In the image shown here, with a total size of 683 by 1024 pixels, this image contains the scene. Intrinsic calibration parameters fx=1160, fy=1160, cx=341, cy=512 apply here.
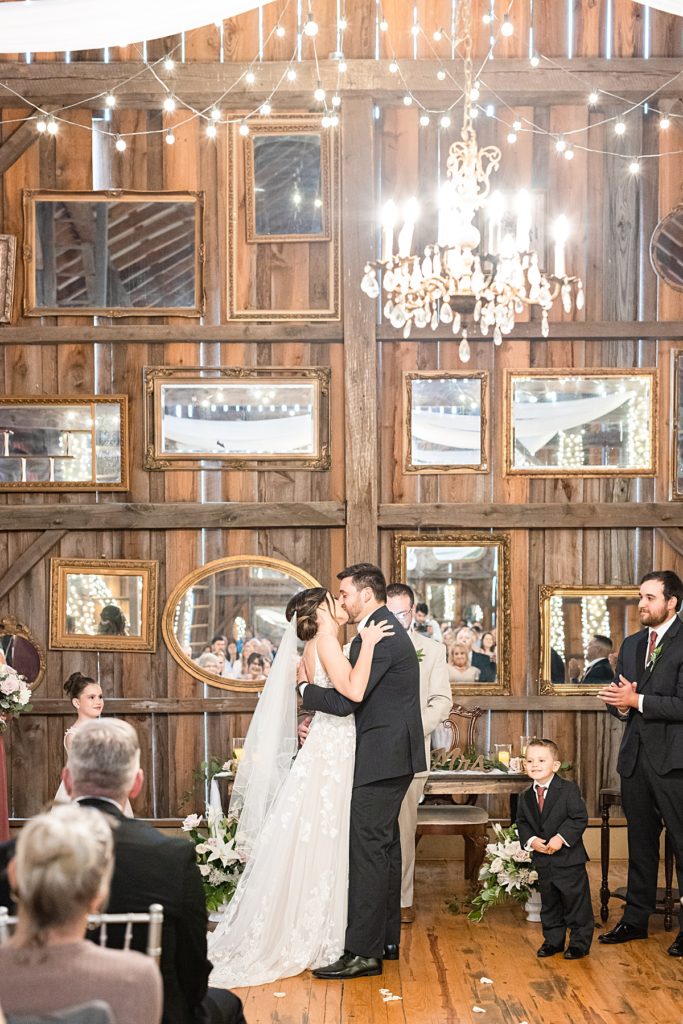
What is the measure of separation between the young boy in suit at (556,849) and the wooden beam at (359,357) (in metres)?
2.16

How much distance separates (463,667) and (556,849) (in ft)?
6.92

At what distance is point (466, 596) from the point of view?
24.5ft

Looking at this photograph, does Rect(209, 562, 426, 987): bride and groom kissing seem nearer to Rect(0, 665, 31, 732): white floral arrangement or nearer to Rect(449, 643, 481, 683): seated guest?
Rect(0, 665, 31, 732): white floral arrangement

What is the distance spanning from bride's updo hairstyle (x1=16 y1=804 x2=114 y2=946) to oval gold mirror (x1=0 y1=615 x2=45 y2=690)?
5456 mm

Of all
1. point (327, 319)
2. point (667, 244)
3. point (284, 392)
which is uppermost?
point (667, 244)

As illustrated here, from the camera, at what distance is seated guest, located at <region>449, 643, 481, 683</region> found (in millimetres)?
7426

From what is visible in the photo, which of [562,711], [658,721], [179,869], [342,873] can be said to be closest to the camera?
[179,869]

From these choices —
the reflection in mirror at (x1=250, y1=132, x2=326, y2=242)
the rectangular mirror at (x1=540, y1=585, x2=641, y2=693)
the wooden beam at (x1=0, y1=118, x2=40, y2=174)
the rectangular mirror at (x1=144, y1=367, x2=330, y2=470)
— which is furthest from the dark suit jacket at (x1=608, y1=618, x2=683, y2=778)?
the wooden beam at (x1=0, y1=118, x2=40, y2=174)

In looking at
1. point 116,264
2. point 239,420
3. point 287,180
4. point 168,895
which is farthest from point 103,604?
point 168,895

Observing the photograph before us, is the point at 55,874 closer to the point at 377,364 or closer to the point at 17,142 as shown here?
the point at 377,364

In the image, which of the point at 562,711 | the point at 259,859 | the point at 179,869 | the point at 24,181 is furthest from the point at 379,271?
the point at 179,869

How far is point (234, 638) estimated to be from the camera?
7453 millimetres

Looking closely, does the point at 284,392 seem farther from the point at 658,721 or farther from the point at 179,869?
the point at 179,869

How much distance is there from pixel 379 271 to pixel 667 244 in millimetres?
1858
